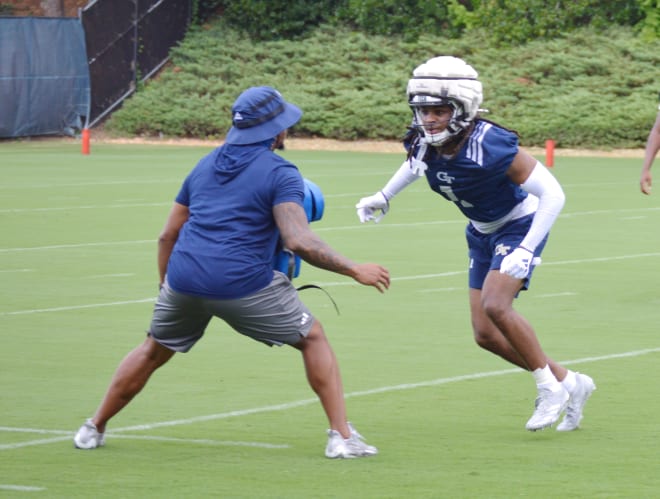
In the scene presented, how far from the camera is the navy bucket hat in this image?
754 centimetres

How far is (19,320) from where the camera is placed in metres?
12.7

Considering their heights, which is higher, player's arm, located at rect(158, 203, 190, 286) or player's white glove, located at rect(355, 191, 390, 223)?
player's arm, located at rect(158, 203, 190, 286)

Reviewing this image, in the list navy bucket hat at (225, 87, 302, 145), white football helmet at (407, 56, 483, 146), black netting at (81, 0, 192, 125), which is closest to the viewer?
navy bucket hat at (225, 87, 302, 145)

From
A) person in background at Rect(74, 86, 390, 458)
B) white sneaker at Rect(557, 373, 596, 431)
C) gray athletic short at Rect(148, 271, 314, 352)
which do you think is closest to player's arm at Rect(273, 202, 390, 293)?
person in background at Rect(74, 86, 390, 458)

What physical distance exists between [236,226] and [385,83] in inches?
1530

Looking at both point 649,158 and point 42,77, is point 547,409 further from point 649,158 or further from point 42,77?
point 42,77

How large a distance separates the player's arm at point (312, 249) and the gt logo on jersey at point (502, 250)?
4.52 feet

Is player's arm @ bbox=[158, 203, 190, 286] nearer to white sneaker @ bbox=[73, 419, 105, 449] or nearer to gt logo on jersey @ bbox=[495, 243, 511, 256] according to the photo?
white sneaker @ bbox=[73, 419, 105, 449]

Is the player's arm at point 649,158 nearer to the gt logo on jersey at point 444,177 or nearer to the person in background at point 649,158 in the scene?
the person in background at point 649,158

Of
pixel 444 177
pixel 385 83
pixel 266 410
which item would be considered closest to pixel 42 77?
pixel 385 83

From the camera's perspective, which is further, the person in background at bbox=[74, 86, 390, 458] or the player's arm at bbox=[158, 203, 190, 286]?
the player's arm at bbox=[158, 203, 190, 286]

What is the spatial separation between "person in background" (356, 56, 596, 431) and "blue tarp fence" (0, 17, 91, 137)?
3622 centimetres

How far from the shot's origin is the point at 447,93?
8.13 meters

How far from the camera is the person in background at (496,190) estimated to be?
8.17 m
